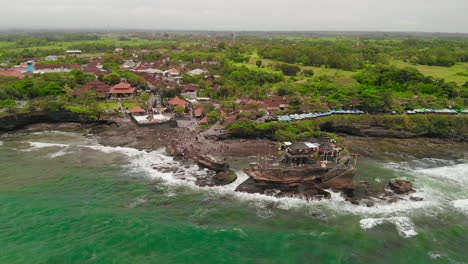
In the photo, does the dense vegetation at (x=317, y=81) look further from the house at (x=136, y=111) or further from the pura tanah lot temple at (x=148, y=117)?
the house at (x=136, y=111)

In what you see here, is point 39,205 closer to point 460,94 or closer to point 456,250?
point 456,250

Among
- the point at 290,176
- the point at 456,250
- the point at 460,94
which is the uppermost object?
the point at 460,94

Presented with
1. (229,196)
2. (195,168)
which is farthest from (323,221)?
(195,168)

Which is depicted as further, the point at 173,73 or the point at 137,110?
the point at 173,73

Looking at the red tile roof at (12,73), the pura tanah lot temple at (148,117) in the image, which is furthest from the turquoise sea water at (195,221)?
the red tile roof at (12,73)

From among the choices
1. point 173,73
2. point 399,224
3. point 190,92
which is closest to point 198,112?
point 190,92

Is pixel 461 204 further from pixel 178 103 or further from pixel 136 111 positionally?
pixel 136 111

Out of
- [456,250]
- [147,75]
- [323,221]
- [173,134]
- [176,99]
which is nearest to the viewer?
[456,250]
